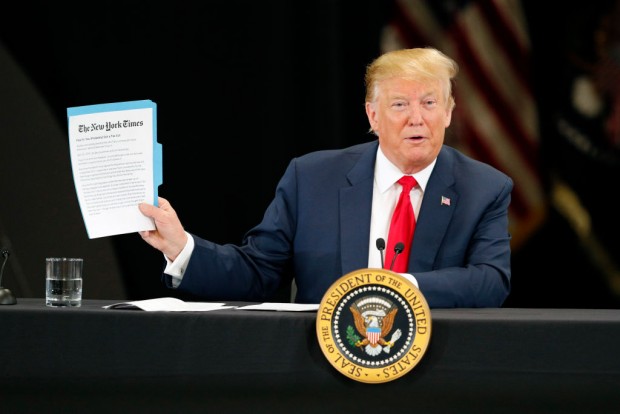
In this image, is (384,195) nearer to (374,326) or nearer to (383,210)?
(383,210)

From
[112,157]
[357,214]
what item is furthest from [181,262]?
[357,214]

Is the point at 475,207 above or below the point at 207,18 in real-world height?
below

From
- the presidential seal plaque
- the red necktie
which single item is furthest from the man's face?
the presidential seal plaque

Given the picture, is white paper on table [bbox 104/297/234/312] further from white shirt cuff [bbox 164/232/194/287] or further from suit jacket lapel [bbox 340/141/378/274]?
suit jacket lapel [bbox 340/141/378/274]

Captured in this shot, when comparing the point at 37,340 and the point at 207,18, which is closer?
the point at 37,340

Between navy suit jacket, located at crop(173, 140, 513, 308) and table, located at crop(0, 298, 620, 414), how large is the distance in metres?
0.56

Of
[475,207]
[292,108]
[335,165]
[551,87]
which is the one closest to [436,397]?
[475,207]

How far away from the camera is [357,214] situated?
2.50 meters

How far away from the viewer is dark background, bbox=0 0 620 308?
12.6 ft

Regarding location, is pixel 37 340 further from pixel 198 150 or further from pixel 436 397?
pixel 198 150

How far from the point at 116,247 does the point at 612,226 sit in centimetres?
210

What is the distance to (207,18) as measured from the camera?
12.9ft

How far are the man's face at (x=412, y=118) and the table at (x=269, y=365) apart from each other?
81 centimetres

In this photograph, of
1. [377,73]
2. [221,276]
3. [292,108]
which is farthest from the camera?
[292,108]
